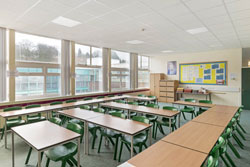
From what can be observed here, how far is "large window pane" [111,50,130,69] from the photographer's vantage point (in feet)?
27.3

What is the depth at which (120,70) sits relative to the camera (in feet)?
28.5

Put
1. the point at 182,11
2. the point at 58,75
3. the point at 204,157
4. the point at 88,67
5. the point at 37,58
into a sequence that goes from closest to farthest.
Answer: the point at 204,157
the point at 182,11
the point at 37,58
the point at 58,75
the point at 88,67

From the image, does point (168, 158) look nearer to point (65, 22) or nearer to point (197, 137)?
point (197, 137)

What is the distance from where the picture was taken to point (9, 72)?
4.66m

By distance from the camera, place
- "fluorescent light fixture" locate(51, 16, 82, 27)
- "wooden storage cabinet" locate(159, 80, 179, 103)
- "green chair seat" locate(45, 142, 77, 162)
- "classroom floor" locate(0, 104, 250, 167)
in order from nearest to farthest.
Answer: "green chair seat" locate(45, 142, 77, 162) < "classroom floor" locate(0, 104, 250, 167) < "fluorescent light fixture" locate(51, 16, 82, 27) < "wooden storage cabinet" locate(159, 80, 179, 103)

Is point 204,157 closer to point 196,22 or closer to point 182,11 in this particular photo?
point 182,11

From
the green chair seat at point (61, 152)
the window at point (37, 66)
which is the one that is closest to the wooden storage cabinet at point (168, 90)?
the window at point (37, 66)

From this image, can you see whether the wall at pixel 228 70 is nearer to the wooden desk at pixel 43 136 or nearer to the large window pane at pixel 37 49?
the large window pane at pixel 37 49

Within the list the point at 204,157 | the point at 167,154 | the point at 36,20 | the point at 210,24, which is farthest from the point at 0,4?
the point at 210,24

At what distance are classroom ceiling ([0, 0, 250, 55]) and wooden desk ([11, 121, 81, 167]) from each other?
8.36 ft

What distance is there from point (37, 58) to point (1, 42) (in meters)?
1.11

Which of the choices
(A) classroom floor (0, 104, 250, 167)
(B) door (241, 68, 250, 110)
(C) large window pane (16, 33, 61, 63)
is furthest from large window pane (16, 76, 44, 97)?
(B) door (241, 68, 250, 110)

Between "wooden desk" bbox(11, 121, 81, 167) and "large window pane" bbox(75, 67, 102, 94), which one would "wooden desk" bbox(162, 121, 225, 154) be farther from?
"large window pane" bbox(75, 67, 102, 94)

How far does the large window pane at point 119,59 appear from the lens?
8.31 m
